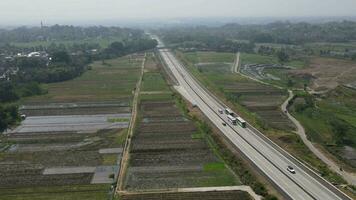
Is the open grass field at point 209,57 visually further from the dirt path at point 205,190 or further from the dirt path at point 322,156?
the dirt path at point 205,190

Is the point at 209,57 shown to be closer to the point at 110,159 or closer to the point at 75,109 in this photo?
the point at 75,109

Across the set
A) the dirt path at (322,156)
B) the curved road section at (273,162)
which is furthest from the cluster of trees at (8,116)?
the dirt path at (322,156)

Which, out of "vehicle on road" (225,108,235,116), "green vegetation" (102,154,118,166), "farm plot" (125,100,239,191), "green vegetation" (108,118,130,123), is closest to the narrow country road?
"vehicle on road" (225,108,235,116)

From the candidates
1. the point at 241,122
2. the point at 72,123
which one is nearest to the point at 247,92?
the point at 241,122

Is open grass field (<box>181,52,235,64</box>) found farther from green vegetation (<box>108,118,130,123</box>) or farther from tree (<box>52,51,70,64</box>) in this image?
green vegetation (<box>108,118,130,123</box>)

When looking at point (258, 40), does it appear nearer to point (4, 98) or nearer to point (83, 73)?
point (83, 73)

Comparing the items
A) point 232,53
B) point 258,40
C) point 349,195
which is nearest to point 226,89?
point 349,195
